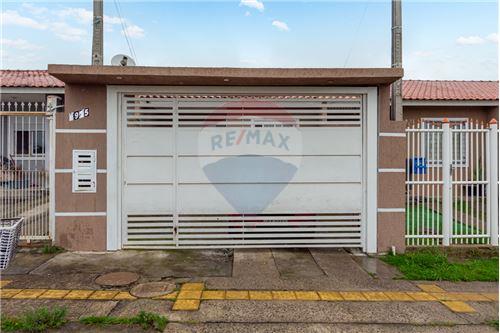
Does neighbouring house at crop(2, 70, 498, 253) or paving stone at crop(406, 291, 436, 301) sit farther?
neighbouring house at crop(2, 70, 498, 253)

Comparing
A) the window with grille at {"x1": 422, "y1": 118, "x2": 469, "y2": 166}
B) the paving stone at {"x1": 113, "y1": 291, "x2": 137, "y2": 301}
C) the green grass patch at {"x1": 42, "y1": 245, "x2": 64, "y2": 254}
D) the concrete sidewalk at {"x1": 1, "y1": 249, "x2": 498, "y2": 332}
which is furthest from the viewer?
the window with grille at {"x1": 422, "y1": 118, "x2": 469, "y2": 166}

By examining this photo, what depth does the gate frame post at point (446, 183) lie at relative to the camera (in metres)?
5.86

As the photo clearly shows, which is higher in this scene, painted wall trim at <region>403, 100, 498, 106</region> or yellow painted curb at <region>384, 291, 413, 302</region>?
painted wall trim at <region>403, 100, 498, 106</region>

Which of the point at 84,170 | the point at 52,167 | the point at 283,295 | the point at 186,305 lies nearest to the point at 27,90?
the point at 52,167

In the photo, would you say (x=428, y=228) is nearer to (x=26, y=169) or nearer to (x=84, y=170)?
(x=84, y=170)

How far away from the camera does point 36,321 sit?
329 centimetres

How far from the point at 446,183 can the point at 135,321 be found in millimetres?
5179

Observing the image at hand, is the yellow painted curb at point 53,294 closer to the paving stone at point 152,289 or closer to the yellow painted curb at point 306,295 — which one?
the paving stone at point 152,289

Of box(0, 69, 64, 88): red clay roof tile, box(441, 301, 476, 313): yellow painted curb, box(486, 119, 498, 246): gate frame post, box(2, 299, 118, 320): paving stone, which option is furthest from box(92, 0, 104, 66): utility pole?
box(486, 119, 498, 246): gate frame post

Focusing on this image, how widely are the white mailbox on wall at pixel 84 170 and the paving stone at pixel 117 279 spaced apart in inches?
65.3

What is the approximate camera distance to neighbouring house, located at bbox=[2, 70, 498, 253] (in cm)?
574

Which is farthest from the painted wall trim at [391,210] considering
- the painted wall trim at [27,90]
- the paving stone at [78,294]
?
the painted wall trim at [27,90]

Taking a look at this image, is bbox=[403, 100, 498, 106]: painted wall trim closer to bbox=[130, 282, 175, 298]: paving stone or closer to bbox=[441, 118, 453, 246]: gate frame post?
bbox=[441, 118, 453, 246]: gate frame post

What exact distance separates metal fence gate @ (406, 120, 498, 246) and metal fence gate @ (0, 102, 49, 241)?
609 cm
